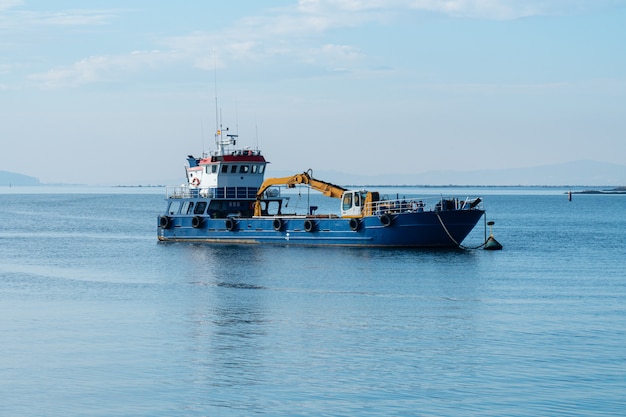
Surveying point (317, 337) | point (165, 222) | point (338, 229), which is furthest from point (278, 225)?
point (317, 337)

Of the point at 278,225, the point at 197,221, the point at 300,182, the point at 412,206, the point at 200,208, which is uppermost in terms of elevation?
the point at 300,182

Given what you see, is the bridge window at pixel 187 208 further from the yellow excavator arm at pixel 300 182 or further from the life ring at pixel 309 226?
the life ring at pixel 309 226

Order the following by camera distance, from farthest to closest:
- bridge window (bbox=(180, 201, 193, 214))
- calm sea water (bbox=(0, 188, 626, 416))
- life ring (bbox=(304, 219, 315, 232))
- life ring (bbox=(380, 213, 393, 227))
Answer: bridge window (bbox=(180, 201, 193, 214)), life ring (bbox=(304, 219, 315, 232)), life ring (bbox=(380, 213, 393, 227)), calm sea water (bbox=(0, 188, 626, 416))

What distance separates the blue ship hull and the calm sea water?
210 centimetres

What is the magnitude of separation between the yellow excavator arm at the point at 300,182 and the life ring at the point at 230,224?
2849 mm

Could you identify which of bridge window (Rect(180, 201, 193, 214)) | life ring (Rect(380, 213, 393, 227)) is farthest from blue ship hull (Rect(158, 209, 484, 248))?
bridge window (Rect(180, 201, 193, 214))

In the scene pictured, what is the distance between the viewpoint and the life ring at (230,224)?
69000 mm

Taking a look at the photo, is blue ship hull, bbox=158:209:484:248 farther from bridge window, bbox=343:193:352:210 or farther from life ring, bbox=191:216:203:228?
bridge window, bbox=343:193:352:210

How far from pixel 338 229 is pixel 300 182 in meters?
7.36

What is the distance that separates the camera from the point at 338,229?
63.2 m

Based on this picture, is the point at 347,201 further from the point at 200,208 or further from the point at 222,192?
the point at 200,208

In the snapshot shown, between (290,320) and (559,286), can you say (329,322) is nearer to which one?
(290,320)

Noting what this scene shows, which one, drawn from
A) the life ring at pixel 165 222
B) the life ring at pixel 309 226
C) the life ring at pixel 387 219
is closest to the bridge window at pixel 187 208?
the life ring at pixel 165 222

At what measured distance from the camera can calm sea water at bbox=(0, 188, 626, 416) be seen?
2380cm
